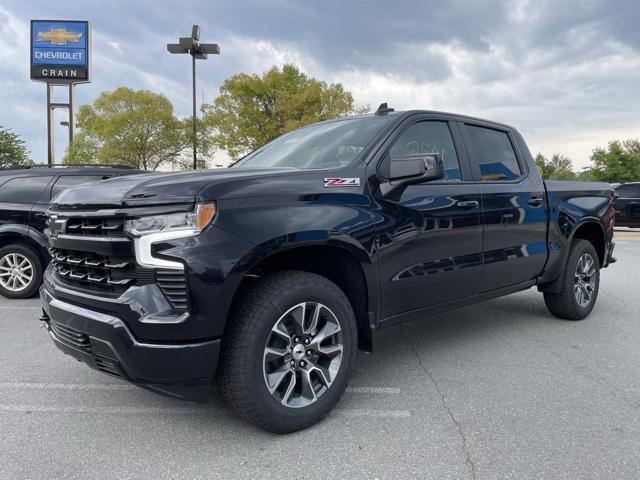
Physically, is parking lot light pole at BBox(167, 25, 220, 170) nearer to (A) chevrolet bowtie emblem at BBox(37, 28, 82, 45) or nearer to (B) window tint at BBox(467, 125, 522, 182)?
(A) chevrolet bowtie emblem at BBox(37, 28, 82, 45)

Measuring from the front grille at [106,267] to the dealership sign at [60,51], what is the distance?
3198 cm

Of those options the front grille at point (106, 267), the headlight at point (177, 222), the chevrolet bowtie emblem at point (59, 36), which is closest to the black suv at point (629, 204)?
the headlight at point (177, 222)

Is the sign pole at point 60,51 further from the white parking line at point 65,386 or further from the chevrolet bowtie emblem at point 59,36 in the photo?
the white parking line at point 65,386

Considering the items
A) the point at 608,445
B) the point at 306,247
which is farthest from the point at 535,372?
the point at 306,247

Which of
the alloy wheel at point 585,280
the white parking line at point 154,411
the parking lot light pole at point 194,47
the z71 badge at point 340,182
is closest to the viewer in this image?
the z71 badge at point 340,182

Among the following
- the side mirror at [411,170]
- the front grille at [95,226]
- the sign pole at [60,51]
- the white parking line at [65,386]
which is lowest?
the white parking line at [65,386]

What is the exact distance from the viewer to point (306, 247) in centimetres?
290

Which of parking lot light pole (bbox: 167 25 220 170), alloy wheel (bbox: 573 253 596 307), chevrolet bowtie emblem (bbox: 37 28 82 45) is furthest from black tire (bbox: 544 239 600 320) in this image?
chevrolet bowtie emblem (bbox: 37 28 82 45)

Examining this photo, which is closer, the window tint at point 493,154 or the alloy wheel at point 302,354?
the alloy wheel at point 302,354

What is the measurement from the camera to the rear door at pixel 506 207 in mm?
4023

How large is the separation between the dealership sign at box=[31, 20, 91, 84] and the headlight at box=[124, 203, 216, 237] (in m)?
32.4

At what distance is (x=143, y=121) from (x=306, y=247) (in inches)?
1649

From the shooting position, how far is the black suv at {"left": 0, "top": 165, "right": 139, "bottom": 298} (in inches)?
252

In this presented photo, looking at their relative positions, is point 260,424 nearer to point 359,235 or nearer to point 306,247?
point 306,247
